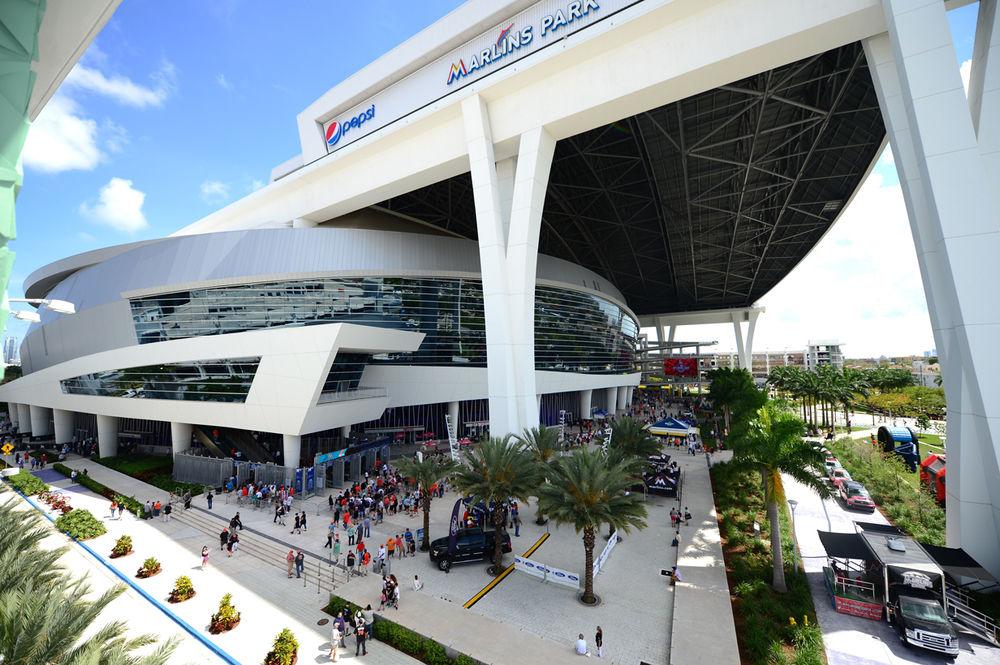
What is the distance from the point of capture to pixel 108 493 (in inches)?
984

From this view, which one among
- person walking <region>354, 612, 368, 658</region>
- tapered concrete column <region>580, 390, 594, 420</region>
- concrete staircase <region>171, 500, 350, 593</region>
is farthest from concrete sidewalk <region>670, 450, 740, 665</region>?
tapered concrete column <region>580, 390, 594, 420</region>

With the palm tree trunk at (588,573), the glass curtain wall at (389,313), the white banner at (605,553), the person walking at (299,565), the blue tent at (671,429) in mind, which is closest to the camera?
the palm tree trunk at (588,573)

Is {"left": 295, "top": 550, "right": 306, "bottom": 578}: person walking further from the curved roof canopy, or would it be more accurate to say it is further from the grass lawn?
the curved roof canopy

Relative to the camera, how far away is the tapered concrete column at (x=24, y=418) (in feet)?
150

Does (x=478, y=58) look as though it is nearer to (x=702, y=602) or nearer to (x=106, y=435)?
(x=702, y=602)

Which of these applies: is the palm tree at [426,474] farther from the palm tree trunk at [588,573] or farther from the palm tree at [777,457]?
the palm tree at [777,457]

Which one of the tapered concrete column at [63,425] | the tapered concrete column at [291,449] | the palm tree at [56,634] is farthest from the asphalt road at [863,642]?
the tapered concrete column at [63,425]

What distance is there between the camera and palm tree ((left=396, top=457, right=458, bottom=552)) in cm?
1798

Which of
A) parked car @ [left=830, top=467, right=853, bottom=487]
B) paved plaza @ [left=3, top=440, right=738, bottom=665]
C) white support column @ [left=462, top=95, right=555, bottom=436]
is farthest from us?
parked car @ [left=830, top=467, right=853, bottom=487]

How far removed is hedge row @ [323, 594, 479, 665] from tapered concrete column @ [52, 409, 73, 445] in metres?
44.6

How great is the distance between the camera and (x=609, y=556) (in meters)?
17.6

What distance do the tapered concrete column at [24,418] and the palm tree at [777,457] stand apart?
65.0 meters

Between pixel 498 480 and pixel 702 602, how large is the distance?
7578 millimetres

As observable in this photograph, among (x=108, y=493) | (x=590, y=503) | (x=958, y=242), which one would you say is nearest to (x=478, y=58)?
(x=958, y=242)
